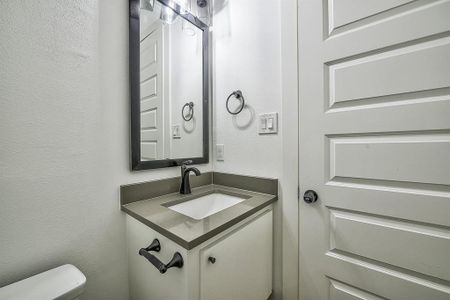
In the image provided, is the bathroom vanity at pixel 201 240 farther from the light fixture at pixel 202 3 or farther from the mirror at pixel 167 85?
the light fixture at pixel 202 3

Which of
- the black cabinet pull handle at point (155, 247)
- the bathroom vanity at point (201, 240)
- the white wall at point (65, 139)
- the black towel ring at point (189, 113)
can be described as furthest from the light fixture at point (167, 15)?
the black cabinet pull handle at point (155, 247)

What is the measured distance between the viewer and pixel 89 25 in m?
0.85

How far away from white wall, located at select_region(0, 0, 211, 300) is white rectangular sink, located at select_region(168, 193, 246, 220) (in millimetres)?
340

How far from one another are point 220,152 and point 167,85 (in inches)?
22.9

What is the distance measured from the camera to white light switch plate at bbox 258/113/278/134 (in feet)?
3.65

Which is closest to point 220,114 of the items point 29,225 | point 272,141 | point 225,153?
point 225,153

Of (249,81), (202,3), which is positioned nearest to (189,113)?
(249,81)

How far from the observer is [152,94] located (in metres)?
1.09

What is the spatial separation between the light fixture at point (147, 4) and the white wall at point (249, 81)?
49 cm

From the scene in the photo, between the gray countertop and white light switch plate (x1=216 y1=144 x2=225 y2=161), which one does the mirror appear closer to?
white light switch plate (x1=216 y1=144 x2=225 y2=161)

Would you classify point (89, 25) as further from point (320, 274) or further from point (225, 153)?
point (320, 274)

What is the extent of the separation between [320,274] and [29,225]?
52.0 inches

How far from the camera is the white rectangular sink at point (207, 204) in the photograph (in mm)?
1102

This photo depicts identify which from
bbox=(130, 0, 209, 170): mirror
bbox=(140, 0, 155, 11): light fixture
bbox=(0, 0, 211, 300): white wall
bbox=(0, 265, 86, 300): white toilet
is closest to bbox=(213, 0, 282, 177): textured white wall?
bbox=(130, 0, 209, 170): mirror
